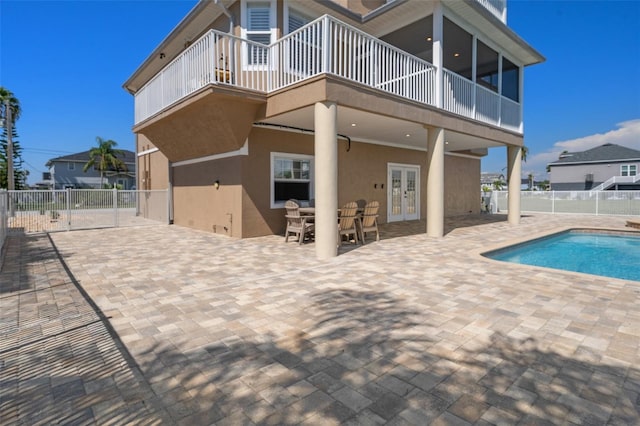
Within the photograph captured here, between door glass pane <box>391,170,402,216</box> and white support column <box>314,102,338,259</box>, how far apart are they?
7.48 m

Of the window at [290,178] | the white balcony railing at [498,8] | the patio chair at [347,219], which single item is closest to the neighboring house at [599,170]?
the white balcony railing at [498,8]

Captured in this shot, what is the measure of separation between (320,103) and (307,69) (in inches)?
57.7

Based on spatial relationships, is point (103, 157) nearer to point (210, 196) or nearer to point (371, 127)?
point (210, 196)

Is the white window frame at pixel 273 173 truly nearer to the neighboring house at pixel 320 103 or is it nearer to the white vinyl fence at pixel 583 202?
the neighboring house at pixel 320 103

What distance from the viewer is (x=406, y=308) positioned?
3.93 metres

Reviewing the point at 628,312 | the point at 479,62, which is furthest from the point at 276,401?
the point at 479,62

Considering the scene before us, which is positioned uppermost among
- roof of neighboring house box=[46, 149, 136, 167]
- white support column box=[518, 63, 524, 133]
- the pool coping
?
roof of neighboring house box=[46, 149, 136, 167]

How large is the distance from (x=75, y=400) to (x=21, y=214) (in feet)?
46.2

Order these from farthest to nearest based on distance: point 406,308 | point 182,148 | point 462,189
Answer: point 462,189
point 182,148
point 406,308

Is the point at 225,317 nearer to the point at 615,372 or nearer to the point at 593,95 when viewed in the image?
the point at 615,372

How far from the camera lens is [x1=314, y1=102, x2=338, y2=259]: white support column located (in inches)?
264

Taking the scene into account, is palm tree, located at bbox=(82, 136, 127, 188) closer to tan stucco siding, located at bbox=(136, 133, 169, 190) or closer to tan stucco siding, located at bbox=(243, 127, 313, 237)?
tan stucco siding, located at bbox=(136, 133, 169, 190)

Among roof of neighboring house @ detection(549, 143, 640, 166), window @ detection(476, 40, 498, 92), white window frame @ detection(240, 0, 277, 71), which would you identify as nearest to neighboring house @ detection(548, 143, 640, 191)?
roof of neighboring house @ detection(549, 143, 640, 166)

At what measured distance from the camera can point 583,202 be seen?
59.8ft
